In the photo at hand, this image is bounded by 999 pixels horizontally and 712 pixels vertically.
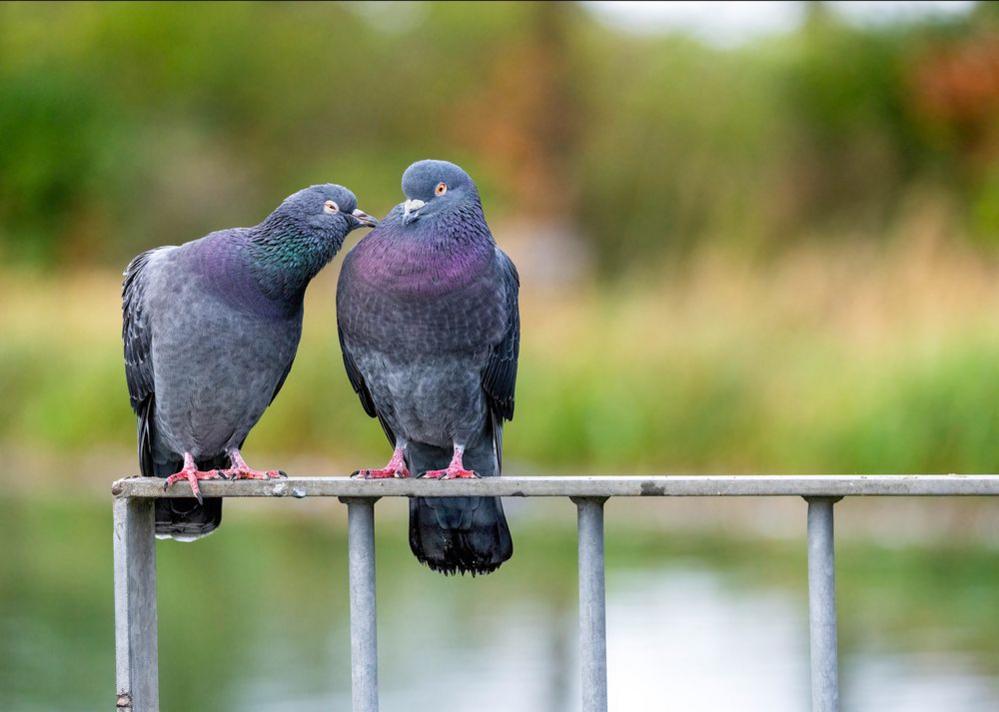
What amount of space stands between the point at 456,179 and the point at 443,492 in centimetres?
97

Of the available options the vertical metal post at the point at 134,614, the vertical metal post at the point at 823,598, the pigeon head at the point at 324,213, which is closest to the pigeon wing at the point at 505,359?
the pigeon head at the point at 324,213

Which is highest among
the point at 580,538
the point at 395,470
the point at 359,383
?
the point at 359,383

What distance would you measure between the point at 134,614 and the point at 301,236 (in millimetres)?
1098

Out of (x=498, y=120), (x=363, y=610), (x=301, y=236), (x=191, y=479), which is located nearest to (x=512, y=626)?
(x=301, y=236)

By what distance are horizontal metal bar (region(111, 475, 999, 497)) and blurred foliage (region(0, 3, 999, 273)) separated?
12.3 meters

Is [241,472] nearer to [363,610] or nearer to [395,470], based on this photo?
[395,470]

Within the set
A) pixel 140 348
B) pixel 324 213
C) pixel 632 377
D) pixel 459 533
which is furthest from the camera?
pixel 632 377

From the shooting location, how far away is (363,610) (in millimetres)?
3436

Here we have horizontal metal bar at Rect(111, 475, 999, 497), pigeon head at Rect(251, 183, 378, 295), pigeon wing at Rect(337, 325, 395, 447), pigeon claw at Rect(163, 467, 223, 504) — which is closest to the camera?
horizontal metal bar at Rect(111, 475, 999, 497)

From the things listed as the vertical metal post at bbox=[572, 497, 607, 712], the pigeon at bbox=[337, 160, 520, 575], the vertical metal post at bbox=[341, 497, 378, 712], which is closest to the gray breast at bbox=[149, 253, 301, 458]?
the pigeon at bbox=[337, 160, 520, 575]

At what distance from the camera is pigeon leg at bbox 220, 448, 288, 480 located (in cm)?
386

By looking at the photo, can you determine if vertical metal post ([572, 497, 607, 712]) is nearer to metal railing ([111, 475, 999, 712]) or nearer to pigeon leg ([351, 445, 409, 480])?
metal railing ([111, 475, 999, 712])

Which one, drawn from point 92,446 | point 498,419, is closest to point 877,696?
point 498,419

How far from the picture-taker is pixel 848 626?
7.20 metres
